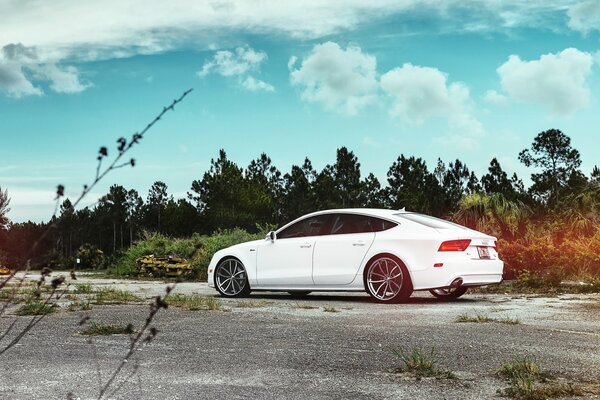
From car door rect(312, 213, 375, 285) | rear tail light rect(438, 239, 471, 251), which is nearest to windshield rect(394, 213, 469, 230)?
rear tail light rect(438, 239, 471, 251)

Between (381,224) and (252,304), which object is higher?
(381,224)

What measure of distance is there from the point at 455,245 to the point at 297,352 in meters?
5.46

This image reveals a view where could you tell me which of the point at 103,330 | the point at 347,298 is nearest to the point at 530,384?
the point at 103,330

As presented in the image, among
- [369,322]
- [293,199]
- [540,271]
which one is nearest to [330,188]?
[293,199]

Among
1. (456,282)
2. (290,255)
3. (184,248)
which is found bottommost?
(456,282)

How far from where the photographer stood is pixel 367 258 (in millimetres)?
11633

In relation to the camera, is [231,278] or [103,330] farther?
[231,278]

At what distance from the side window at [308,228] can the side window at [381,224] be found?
94 cm

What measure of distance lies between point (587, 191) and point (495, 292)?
34.4 ft

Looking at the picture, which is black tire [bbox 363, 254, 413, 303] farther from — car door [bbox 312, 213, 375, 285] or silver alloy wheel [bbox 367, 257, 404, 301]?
car door [bbox 312, 213, 375, 285]

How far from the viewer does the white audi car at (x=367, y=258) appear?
36.8 feet

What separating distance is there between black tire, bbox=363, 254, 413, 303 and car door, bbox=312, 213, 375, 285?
10.1 inches

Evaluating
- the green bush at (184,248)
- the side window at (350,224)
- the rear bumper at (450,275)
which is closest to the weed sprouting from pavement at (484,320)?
the rear bumper at (450,275)

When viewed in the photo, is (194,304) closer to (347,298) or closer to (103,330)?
(103,330)
